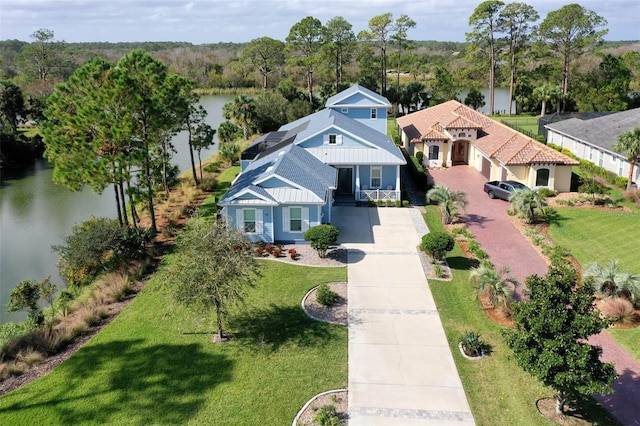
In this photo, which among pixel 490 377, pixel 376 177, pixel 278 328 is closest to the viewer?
pixel 490 377

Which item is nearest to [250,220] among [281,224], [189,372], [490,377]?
[281,224]

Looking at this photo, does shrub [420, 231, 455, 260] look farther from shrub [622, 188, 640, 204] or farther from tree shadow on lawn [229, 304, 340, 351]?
shrub [622, 188, 640, 204]

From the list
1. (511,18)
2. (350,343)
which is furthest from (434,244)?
(511,18)

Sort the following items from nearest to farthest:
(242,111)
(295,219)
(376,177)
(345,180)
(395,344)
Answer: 1. (395,344)
2. (295,219)
3. (376,177)
4. (345,180)
5. (242,111)

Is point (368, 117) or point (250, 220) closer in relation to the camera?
point (250, 220)

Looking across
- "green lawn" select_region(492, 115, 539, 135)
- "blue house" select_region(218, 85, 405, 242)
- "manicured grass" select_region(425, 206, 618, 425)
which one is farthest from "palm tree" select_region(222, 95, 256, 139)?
"manicured grass" select_region(425, 206, 618, 425)

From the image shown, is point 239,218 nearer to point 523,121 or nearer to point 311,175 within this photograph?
point 311,175

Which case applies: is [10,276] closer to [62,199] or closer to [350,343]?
[62,199]
